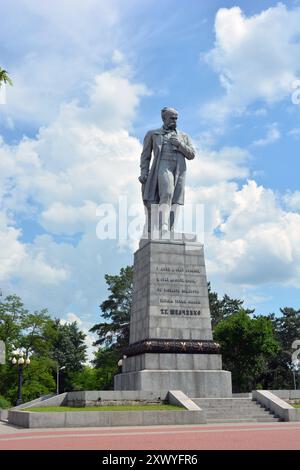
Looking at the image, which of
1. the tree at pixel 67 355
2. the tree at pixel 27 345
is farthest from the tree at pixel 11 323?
the tree at pixel 67 355

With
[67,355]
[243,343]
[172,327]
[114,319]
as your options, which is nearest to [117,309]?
[114,319]

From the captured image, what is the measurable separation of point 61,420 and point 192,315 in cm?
717

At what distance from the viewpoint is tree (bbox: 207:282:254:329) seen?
64.5 metres

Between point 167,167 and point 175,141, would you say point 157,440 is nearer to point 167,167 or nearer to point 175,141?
point 167,167

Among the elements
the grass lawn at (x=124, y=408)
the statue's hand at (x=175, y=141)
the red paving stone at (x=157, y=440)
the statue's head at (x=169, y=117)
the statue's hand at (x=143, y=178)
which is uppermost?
the statue's head at (x=169, y=117)

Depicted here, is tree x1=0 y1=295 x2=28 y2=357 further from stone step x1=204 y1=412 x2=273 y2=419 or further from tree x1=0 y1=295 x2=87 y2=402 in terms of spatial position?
stone step x1=204 y1=412 x2=273 y2=419

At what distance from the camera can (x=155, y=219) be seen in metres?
22.4

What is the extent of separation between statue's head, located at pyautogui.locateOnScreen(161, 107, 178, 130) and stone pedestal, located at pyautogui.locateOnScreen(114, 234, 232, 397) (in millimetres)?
4772

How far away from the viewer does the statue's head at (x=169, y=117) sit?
75.6 ft

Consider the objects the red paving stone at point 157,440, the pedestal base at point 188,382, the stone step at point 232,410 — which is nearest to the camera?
the red paving stone at point 157,440

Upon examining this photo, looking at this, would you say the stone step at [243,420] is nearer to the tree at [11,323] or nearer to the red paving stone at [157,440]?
the red paving stone at [157,440]

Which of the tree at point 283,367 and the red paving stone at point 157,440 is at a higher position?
the tree at point 283,367

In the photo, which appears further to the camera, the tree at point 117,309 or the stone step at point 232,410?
the tree at point 117,309
